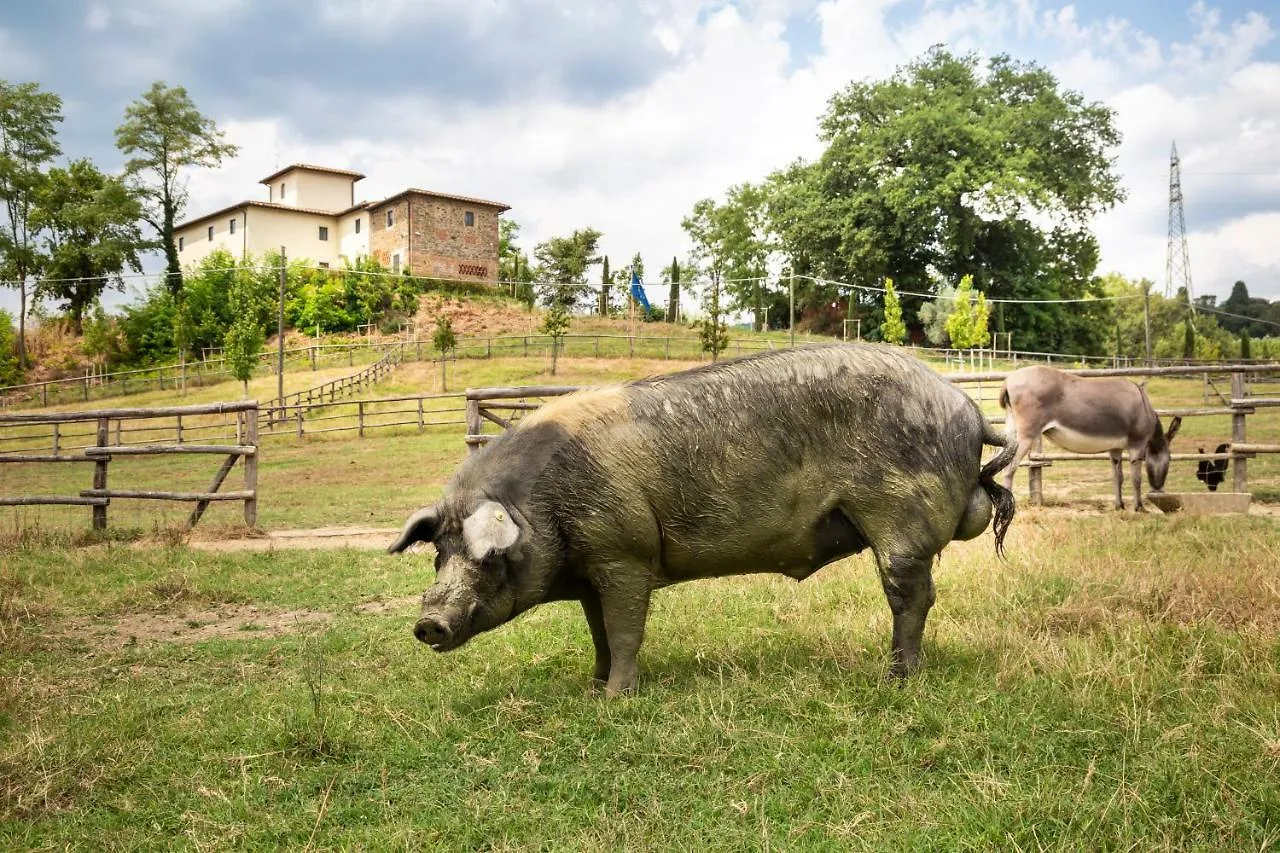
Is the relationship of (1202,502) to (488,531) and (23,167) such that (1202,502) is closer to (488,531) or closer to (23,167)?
(488,531)

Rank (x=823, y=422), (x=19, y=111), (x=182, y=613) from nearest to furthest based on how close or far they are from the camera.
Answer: (x=823, y=422) → (x=182, y=613) → (x=19, y=111)

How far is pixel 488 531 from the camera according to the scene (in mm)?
4035

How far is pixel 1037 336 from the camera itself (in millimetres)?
49531

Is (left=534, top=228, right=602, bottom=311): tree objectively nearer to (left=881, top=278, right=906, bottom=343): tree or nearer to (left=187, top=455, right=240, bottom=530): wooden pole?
(left=881, top=278, right=906, bottom=343): tree

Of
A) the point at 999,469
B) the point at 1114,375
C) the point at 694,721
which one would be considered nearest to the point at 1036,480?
the point at 1114,375

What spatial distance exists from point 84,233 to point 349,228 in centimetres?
1339

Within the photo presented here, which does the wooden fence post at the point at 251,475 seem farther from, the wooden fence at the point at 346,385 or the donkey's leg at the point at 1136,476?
the wooden fence at the point at 346,385

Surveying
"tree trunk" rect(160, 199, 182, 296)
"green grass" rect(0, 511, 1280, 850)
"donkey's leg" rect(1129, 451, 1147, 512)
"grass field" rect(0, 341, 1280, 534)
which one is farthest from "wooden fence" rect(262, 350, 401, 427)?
"green grass" rect(0, 511, 1280, 850)

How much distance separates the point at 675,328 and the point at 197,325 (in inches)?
906

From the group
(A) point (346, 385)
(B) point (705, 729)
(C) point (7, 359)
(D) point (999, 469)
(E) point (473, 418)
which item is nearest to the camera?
(B) point (705, 729)

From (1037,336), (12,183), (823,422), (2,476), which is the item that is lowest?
(2,476)

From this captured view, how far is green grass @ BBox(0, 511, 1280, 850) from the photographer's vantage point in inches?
123

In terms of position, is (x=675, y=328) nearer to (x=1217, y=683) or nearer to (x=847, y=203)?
(x=847, y=203)

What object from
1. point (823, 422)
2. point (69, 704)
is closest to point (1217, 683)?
point (823, 422)
